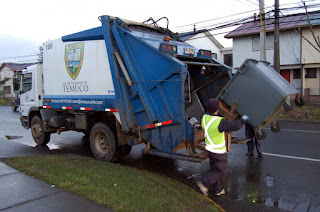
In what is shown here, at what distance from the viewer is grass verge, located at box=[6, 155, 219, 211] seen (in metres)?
3.79

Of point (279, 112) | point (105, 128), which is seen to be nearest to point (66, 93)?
point (105, 128)

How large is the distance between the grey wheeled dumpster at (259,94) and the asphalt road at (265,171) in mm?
996

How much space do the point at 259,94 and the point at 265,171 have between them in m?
2.03

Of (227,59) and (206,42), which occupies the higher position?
(206,42)

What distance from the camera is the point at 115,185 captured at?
4.46 meters

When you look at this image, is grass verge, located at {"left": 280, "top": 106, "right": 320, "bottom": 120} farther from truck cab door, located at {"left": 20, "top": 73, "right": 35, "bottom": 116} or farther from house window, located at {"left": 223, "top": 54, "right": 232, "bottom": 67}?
house window, located at {"left": 223, "top": 54, "right": 232, "bottom": 67}

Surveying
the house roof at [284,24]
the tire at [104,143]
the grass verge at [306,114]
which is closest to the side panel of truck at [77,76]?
the tire at [104,143]

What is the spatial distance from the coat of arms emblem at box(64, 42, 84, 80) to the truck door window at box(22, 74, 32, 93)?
2338 mm

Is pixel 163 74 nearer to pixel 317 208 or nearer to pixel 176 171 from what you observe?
pixel 176 171

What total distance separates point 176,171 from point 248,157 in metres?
2.03

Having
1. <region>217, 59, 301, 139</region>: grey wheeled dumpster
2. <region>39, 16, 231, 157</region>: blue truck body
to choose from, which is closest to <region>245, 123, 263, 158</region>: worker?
<region>39, 16, 231, 157</region>: blue truck body

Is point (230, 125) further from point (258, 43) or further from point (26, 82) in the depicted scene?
point (258, 43)

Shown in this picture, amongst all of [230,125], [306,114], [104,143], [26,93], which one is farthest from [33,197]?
[306,114]

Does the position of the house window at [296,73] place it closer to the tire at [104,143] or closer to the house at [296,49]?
the house at [296,49]
